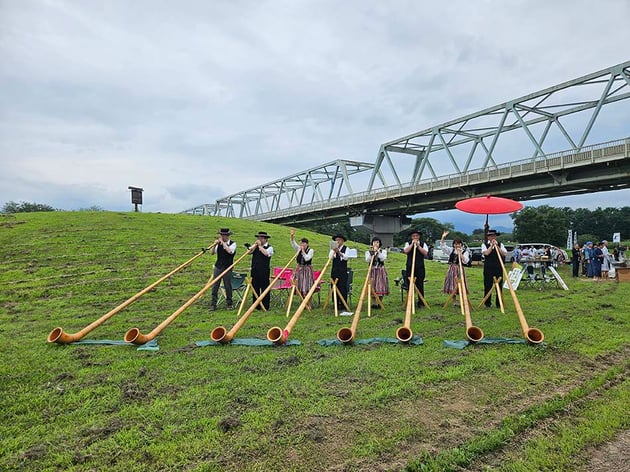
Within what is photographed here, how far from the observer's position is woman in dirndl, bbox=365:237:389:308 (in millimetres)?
8477

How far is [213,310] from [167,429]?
5569mm

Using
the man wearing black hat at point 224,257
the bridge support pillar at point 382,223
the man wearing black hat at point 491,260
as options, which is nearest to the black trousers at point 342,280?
the man wearing black hat at point 224,257

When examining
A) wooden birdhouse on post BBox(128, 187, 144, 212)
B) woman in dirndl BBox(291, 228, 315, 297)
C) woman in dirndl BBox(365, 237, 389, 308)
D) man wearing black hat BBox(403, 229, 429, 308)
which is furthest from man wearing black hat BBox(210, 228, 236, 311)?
wooden birdhouse on post BBox(128, 187, 144, 212)

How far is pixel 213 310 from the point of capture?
28.0 feet

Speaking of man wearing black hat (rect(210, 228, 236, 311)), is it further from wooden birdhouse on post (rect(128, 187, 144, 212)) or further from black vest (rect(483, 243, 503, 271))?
wooden birdhouse on post (rect(128, 187, 144, 212))

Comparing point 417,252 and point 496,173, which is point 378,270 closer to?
point 417,252

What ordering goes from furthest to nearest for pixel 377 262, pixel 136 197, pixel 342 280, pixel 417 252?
1. pixel 136 197
2. pixel 377 262
3. pixel 342 280
4. pixel 417 252

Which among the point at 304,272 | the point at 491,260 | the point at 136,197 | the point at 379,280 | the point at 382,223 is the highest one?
the point at 136,197

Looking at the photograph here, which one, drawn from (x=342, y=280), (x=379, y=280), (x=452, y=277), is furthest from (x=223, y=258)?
(x=452, y=277)

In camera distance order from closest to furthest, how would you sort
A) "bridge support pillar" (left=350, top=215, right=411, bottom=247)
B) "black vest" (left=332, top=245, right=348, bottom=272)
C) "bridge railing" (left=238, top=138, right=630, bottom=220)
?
"black vest" (left=332, top=245, right=348, bottom=272) → "bridge railing" (left=238, top=138, right=630, bottom=220) → "bridge support pillar" (left=350, top=215, right=411, bottom=247)

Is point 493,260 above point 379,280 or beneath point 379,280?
above

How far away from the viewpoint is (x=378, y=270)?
28.5ft

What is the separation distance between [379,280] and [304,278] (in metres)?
1.80

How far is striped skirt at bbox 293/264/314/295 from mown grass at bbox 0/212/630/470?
1.43 metres
